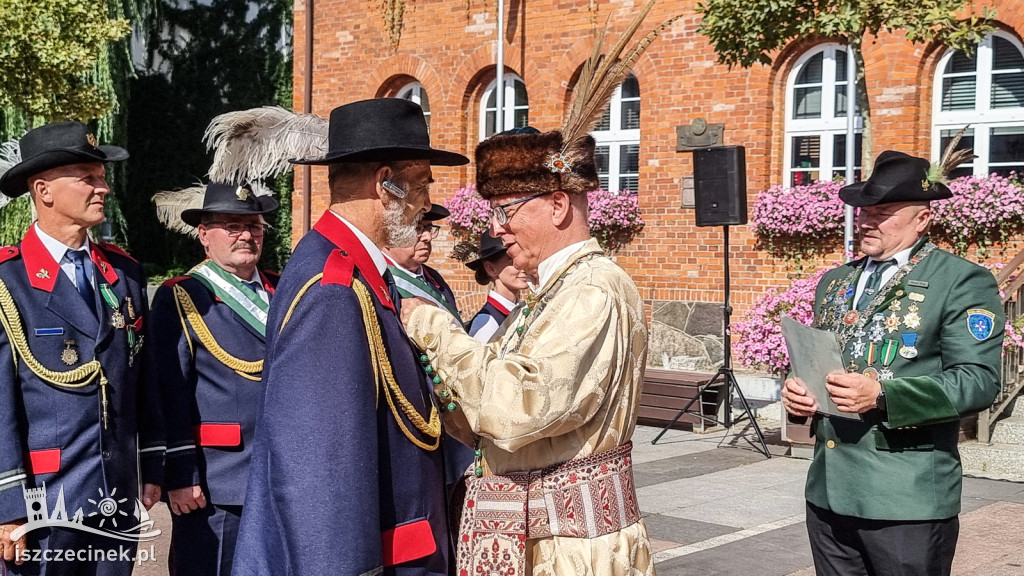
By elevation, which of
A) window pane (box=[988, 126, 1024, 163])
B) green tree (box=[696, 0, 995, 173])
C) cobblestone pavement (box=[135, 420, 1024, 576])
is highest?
green tree (box=[696, 0, 995, 173])

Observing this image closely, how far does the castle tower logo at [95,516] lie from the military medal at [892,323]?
9.76 ft

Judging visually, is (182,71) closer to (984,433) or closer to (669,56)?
(669,56)

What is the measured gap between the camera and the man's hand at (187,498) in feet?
14.5

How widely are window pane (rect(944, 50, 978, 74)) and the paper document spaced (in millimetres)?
9149

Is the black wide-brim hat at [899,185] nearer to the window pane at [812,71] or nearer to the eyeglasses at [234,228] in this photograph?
the eyeglasses at [234,228]

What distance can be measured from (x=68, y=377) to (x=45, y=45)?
736 centimetres

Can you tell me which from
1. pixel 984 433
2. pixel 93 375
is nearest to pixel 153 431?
pixel 93 375

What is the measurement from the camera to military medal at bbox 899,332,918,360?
152 inches

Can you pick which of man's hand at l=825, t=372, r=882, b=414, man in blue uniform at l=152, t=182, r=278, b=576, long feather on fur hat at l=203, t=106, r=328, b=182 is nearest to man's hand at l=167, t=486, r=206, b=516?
man in blue uniform at l=152, t=182, r=278, b=576

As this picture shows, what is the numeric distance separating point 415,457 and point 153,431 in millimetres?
1968

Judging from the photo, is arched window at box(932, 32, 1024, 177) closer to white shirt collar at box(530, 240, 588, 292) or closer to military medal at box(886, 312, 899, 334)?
military medal at box(886, 312, 899, 334)

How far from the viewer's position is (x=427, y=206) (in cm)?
311

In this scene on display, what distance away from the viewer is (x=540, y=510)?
299 centimetres

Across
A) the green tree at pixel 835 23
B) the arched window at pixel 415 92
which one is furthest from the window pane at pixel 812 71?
the arched window at pixel 415 92
